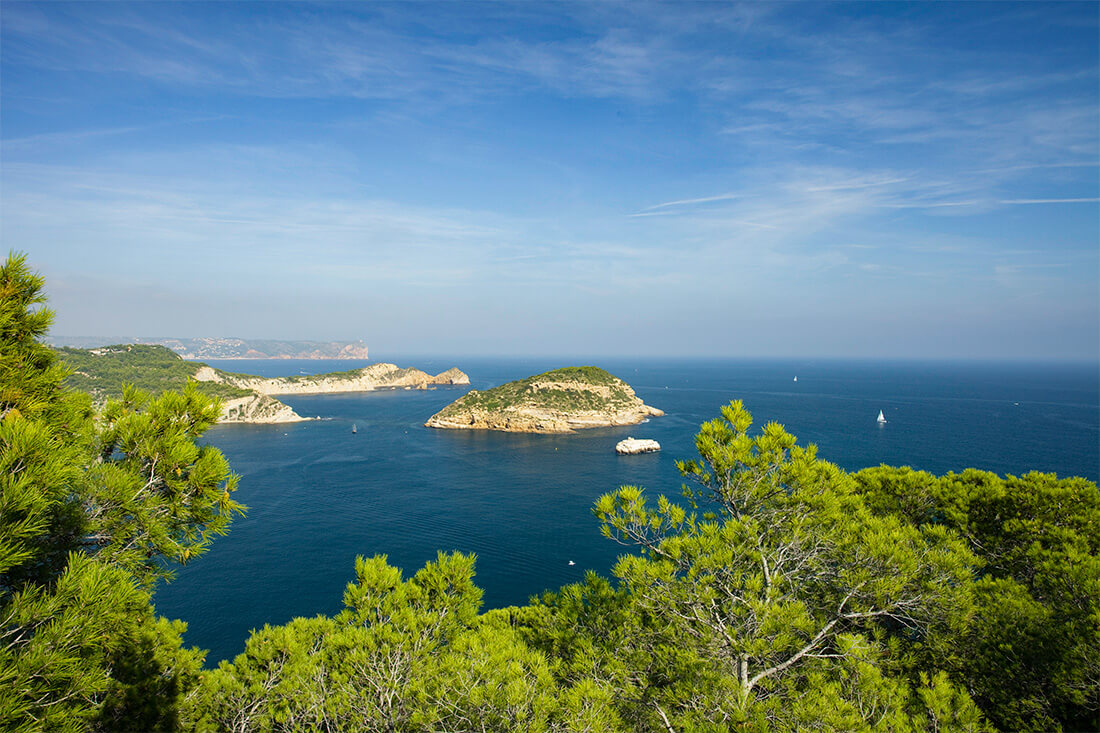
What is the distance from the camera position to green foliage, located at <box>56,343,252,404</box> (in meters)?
64.3

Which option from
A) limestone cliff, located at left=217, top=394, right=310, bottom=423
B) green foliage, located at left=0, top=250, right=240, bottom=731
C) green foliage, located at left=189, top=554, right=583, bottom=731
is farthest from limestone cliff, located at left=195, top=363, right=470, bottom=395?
green foliage, located at left=0, top=250, right=240, bottom=731

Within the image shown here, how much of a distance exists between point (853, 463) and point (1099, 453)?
24968mm

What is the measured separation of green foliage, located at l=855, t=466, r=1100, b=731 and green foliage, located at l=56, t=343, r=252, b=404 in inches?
2719

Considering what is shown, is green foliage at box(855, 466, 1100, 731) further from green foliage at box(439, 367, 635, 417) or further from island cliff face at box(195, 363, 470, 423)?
island cliff face at box(195, 363, 470, 423)

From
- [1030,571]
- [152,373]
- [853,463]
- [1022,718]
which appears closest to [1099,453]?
[853,463]

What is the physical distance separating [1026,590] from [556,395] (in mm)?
66682

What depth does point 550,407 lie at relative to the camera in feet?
238

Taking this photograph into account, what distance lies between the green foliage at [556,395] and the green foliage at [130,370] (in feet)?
111

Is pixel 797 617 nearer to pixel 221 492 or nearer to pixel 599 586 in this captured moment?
pixel 599 586

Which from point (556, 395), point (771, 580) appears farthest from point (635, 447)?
point (771, 580)

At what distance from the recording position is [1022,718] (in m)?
6.99

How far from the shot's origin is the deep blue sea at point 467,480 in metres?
26.7

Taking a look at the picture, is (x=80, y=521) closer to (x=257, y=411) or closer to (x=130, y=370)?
(x=257, y=411)

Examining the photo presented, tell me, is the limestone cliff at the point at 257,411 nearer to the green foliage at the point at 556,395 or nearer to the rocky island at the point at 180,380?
the rocky island at the point at 180,380
